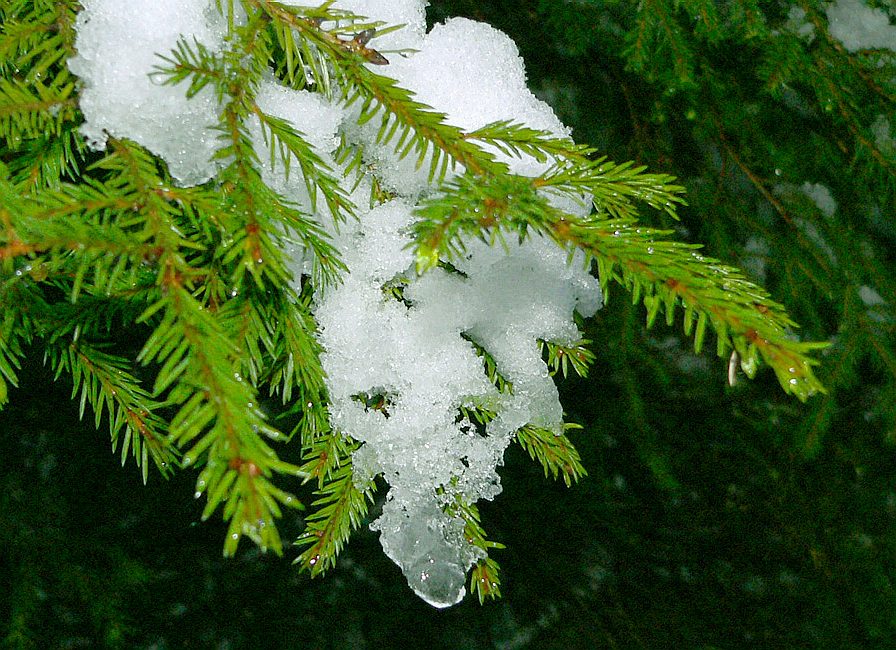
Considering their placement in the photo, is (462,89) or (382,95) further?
(462,89)

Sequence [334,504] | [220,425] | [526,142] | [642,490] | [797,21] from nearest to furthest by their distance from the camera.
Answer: [220,425] → [526,142] → [334,504] → [797,21] → [642,490]

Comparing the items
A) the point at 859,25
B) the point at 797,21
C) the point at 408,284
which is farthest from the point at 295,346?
the point at 859,25

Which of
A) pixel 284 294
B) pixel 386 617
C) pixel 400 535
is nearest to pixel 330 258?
pixel 284 294

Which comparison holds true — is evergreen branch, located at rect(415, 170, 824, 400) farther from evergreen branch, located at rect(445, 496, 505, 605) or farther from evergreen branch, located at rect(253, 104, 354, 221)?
evergreen branch, located at rect(445, 496, 505, 605)

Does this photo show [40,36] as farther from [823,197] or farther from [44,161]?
[823,197]

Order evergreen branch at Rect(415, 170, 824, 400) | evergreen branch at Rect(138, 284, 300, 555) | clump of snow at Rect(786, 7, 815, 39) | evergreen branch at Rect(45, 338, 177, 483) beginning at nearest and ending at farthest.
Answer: evergreen branch at Rect(138, 284, 300, 555) < evergreen branch at Rect(415, 170, 824, 400) < evergreen branch at Rect(45, 338, 177, 483) < clump of snow at Rect(786, 7, 815, 39)

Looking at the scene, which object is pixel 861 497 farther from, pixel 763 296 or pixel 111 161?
pixel 111 161

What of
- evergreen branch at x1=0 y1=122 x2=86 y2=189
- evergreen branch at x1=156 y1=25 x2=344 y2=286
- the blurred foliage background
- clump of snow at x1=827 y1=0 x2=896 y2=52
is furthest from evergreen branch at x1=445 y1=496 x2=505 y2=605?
clump of snow at x1=827 y1=0 x2=896 y2=52
